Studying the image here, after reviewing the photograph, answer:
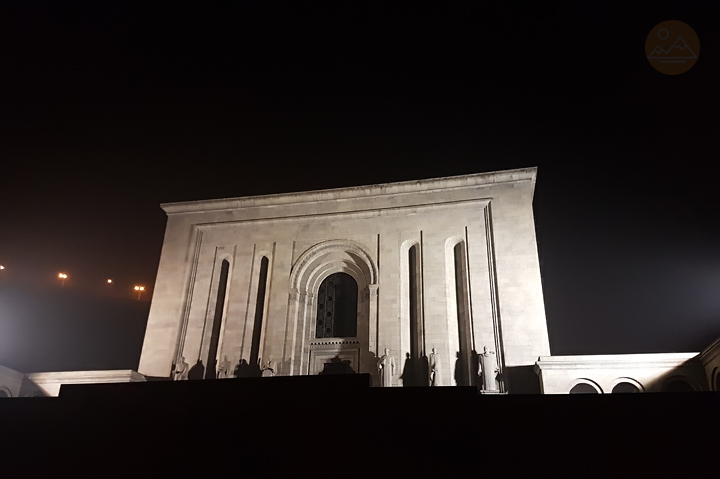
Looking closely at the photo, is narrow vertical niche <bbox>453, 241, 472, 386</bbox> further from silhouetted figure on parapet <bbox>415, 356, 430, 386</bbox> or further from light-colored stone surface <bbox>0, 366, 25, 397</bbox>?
light-colored stone surface <bbox>0, 366, 25, 397</bbox>

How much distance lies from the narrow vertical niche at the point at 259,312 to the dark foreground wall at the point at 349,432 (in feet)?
35.0

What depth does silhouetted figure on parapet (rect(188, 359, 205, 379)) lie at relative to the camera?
23.7 meters

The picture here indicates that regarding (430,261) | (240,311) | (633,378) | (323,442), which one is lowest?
(323,442)

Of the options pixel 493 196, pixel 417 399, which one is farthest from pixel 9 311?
pixel 417 399

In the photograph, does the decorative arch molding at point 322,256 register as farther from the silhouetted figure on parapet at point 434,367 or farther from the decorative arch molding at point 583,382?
the decorative arch molding at point 583,382

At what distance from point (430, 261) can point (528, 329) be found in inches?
197

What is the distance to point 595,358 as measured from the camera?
19.1 meters

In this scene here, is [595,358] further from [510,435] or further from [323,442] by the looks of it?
[323,442]

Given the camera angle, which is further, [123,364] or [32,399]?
[123,364]

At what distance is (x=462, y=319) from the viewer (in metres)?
22.5

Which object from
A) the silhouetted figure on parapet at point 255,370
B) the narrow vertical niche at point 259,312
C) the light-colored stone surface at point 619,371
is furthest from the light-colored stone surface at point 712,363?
the narrow vertical niche at point 259,312

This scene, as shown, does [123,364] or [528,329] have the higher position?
[123,364]

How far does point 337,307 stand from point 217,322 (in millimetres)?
5693

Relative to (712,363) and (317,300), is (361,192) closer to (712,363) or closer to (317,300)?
(317,300)
